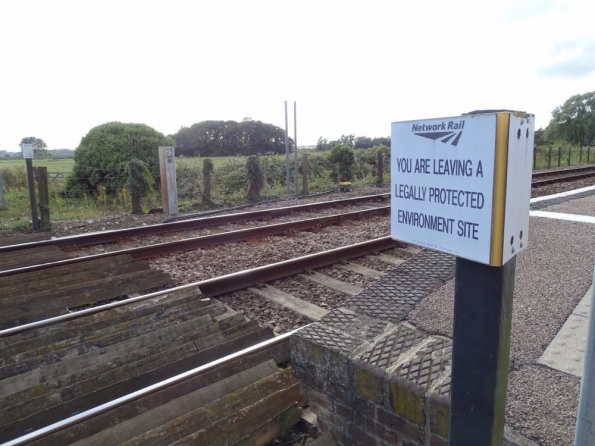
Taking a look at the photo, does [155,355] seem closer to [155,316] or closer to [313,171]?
[155,316]

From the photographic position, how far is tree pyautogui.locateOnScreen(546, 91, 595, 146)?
4706cm

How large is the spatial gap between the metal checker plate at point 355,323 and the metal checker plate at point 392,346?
88mm

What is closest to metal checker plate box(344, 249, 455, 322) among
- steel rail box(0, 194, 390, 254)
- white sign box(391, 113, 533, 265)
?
white sign box(391, 113, 533, 265)

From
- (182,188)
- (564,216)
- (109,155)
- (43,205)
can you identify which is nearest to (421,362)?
(564,216)

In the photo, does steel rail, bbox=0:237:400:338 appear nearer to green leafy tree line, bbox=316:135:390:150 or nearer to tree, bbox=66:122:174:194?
tree, bbox=66:122:174:194

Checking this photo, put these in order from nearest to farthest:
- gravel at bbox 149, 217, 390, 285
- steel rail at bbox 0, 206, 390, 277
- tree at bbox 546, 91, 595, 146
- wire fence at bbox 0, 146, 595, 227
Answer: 1. steel rail at bbox 0, 206, 390, 277
2. gravel at bbox 149, 217, 390, 285
3. wire fence at bbox 0, 146, 595, 227
4. tree at bbox 546, 91, 595, 146

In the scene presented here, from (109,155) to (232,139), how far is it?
22.7 m

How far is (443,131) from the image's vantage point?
1354 millimetres

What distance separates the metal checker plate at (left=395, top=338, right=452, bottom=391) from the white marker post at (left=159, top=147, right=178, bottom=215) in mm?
8901

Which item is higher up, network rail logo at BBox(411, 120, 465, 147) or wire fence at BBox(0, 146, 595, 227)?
network rail logo at BBox(411, 120, 465, 147)

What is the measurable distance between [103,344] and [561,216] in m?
5.49

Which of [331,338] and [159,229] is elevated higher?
[331,338]

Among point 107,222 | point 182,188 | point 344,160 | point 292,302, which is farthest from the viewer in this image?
point 344,160

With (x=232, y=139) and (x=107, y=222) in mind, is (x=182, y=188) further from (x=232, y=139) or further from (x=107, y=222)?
(x=232, y=139)
